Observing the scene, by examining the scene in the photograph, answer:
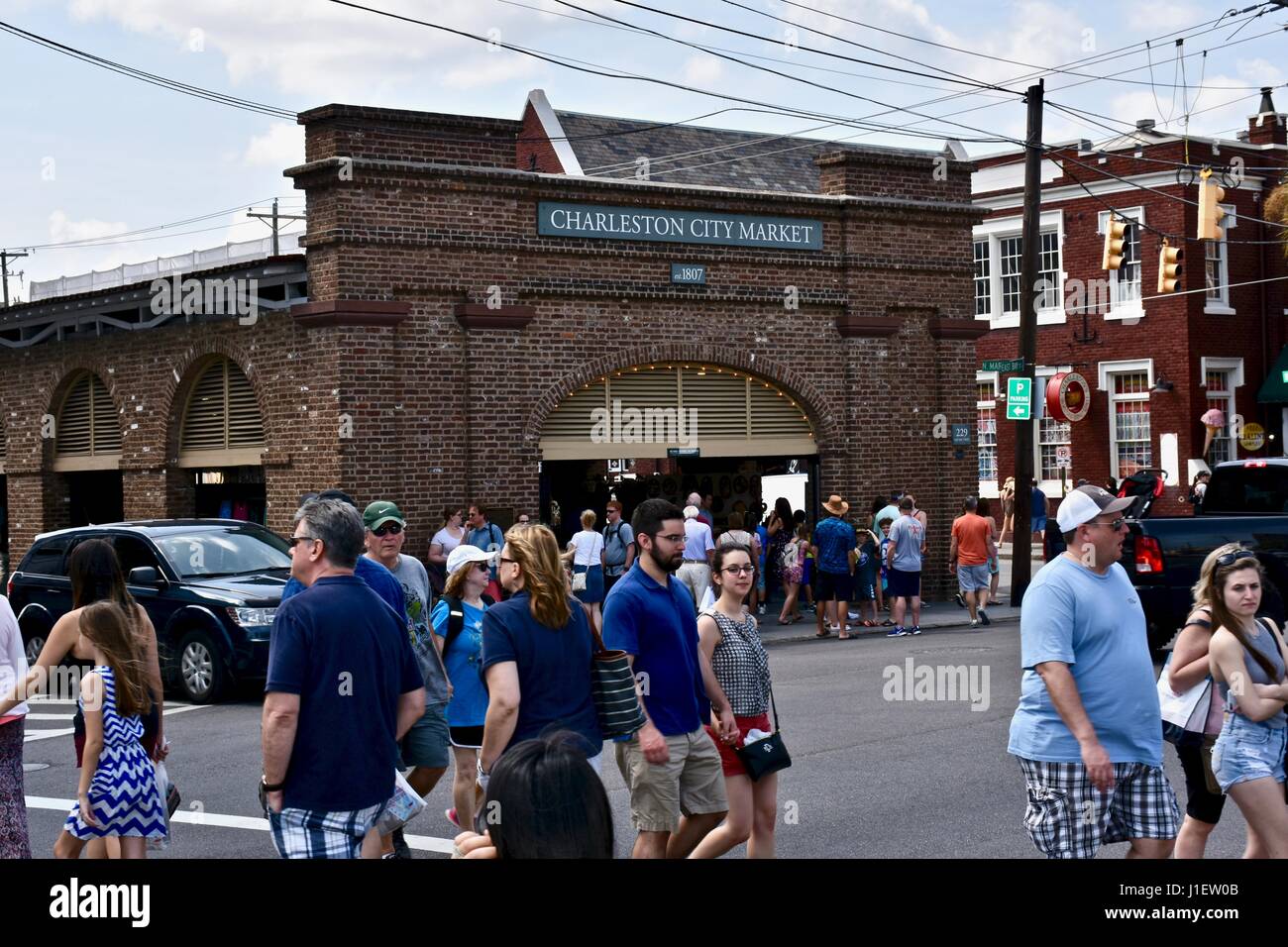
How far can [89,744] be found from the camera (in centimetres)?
652

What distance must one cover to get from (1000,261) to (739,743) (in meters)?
32.9

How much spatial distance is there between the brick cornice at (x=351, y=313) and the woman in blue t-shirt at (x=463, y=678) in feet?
38.5

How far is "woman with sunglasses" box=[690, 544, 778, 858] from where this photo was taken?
6836mm

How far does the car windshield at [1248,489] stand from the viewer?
16609 mm

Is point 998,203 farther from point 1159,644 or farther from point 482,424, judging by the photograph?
point 1159,644

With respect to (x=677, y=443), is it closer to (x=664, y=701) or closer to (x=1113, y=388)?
(x=664, y=701)

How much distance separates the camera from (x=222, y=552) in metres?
15.2

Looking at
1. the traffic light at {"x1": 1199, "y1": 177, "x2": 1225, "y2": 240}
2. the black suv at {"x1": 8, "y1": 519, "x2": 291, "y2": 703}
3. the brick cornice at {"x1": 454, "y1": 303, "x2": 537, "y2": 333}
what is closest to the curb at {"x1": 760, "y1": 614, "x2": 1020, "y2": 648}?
the brick cornice at {"x1": 454, "y1": 303, "x2": 537, "y2": 333}

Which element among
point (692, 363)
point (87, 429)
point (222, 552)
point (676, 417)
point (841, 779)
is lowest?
point (841, 779)

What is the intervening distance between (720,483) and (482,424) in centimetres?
516

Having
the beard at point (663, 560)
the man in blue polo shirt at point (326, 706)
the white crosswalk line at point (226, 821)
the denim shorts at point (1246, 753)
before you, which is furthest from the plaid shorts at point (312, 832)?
the denim shorts at point (1246, 753)

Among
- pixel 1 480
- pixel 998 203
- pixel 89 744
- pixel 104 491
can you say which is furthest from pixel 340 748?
pixel 998 203

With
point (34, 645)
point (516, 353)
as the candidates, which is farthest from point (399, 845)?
point (516, 353)

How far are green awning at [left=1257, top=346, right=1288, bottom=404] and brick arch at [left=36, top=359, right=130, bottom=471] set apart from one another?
2646 cm
